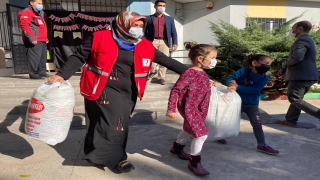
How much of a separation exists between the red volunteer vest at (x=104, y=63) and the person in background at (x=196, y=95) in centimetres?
38

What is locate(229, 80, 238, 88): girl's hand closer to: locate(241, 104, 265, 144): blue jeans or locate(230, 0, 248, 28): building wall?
locate(241, 104, 265, 144): blue jeans

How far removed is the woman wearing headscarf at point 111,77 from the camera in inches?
116

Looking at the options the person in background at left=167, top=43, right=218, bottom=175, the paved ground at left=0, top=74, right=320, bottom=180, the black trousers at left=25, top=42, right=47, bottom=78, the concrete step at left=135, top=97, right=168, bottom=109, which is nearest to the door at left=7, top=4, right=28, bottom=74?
the black trousers at left=25, top=42, right=47, bottom=78

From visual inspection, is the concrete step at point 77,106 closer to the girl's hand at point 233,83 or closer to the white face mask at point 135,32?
the girl's hand at point 233,83

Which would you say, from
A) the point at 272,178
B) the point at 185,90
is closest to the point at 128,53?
the point at 185,90

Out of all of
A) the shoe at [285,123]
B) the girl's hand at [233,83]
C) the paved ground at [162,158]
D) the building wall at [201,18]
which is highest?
the building wall at [201,18]

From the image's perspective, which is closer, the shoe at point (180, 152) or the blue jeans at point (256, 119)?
the shoe at point (180, 152)

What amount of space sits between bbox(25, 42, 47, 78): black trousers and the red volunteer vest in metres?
3.79

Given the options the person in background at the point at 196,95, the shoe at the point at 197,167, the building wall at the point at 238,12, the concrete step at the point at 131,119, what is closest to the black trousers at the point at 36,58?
the concrete step at the point at 131,119

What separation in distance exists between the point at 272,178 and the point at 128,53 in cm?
192

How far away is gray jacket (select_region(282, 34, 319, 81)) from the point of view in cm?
454

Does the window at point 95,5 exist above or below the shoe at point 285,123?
above

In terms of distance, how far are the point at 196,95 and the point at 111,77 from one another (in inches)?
34.0

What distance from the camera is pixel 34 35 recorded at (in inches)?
247
